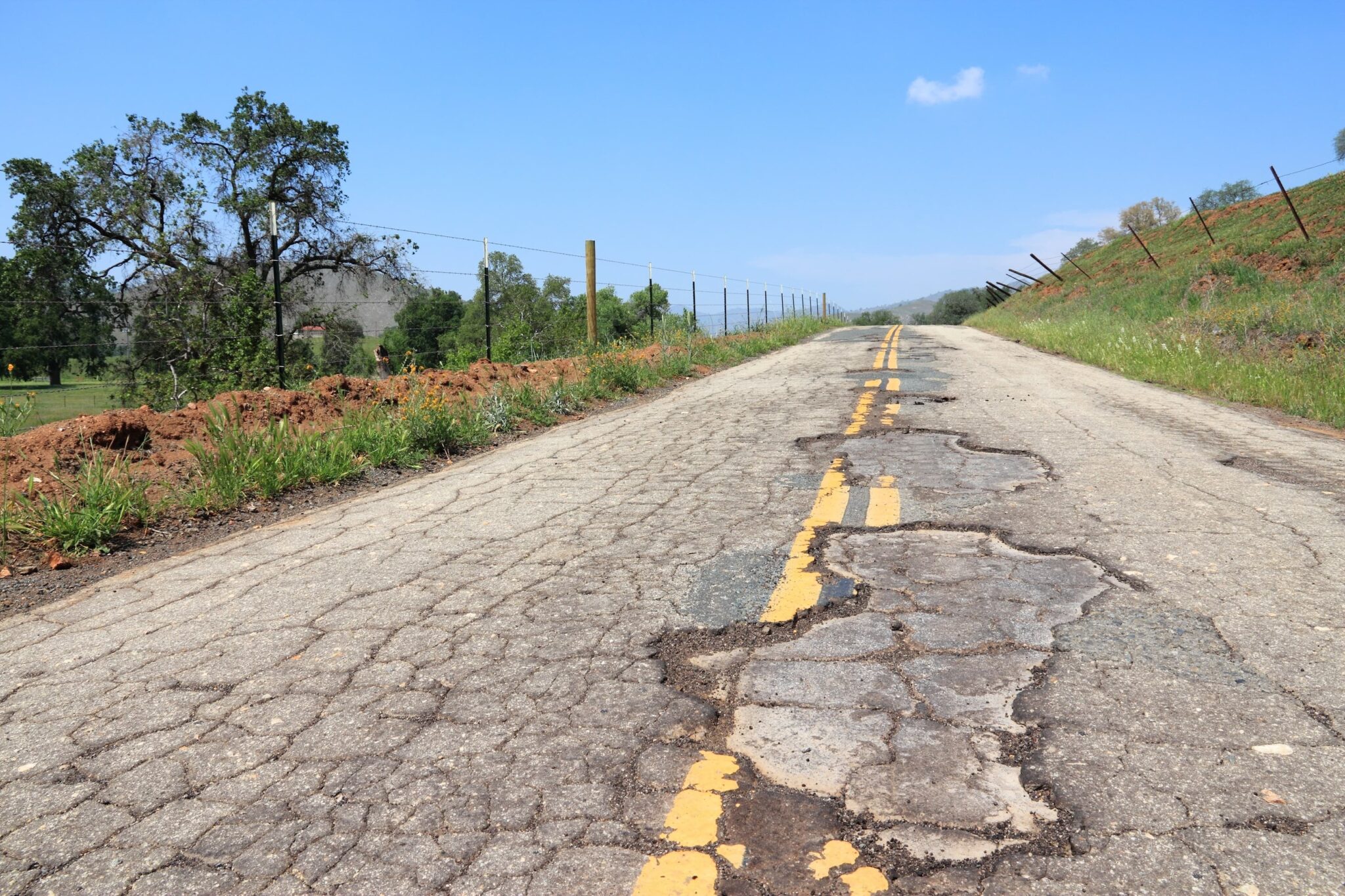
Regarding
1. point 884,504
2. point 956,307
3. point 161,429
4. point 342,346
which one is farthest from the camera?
point 956,307

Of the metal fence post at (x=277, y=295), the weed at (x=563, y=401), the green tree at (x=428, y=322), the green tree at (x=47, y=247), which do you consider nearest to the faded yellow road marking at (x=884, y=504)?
the weed at (x=563, y=401)

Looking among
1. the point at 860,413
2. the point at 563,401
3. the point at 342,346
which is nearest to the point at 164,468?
the point at 563,401

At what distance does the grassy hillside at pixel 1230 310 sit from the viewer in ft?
31.3

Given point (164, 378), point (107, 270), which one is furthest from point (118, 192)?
point (164, 378)

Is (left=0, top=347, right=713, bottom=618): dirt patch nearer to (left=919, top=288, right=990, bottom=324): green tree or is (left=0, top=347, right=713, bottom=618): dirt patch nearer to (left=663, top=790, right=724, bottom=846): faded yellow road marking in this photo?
(left=663, top=790, right=724, bottom=846): faded yellow road marking

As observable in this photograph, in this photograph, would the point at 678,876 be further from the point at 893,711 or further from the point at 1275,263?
the point at 1275,263

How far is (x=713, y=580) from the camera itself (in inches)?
135

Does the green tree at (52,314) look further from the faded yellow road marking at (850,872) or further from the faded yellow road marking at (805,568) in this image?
the faded yellow road marking at (850,872)

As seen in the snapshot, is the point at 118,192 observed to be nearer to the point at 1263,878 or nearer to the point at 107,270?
the point at 107,270

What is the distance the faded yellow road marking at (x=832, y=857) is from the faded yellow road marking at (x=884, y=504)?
101 inches

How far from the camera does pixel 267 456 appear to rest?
550 centimetres

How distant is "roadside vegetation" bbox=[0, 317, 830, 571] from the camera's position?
4.37 m

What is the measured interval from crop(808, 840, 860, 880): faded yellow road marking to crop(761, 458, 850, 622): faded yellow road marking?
1.25 metres

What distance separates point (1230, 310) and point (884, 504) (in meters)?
14.1
